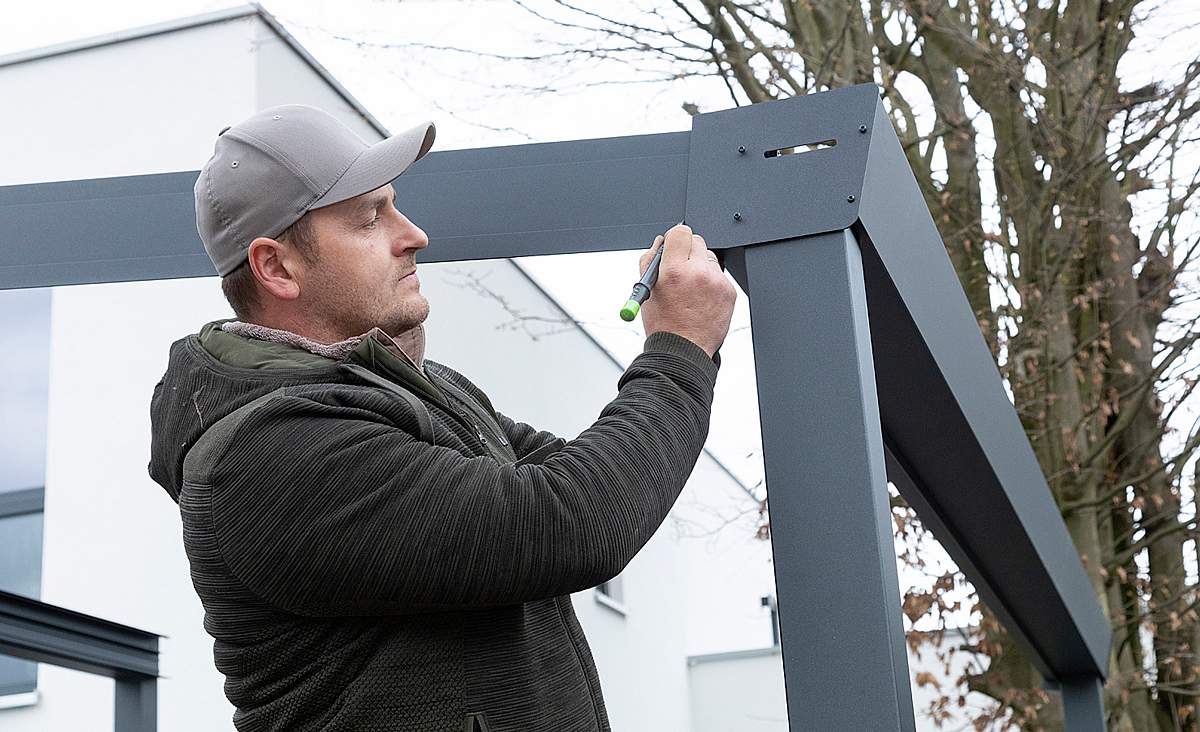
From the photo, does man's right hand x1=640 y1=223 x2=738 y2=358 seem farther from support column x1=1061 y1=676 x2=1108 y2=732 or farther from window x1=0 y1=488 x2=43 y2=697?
window x1=0 y1=488 x2=43 y2=697

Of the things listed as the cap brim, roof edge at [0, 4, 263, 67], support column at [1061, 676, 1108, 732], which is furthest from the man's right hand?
roof edge at [0, 4, 263, 67]

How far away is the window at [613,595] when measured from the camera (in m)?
10.2

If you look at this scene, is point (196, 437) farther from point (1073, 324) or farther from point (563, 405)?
point (563, 405)

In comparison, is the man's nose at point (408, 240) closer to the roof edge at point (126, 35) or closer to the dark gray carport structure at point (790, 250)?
the dark gray carport structure at point (790, 250)

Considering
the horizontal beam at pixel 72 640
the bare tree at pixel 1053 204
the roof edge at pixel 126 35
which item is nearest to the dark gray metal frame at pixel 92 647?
the horizontal beam at pixel 72 640

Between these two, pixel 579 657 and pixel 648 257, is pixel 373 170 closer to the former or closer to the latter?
pixel 648 257

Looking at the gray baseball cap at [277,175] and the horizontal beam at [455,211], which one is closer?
the gray baseball cap at [277,175]

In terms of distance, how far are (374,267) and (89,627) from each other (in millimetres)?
2529

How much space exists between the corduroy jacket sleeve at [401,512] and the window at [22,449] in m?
5.99

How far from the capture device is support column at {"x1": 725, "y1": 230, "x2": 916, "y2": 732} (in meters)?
1.25

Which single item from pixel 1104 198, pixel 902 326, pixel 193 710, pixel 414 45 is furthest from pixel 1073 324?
pixel 902 326

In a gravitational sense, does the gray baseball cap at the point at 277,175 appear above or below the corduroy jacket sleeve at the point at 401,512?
above

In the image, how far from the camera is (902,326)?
1.77 metres

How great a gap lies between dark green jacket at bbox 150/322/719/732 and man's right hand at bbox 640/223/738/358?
0.02 metres
